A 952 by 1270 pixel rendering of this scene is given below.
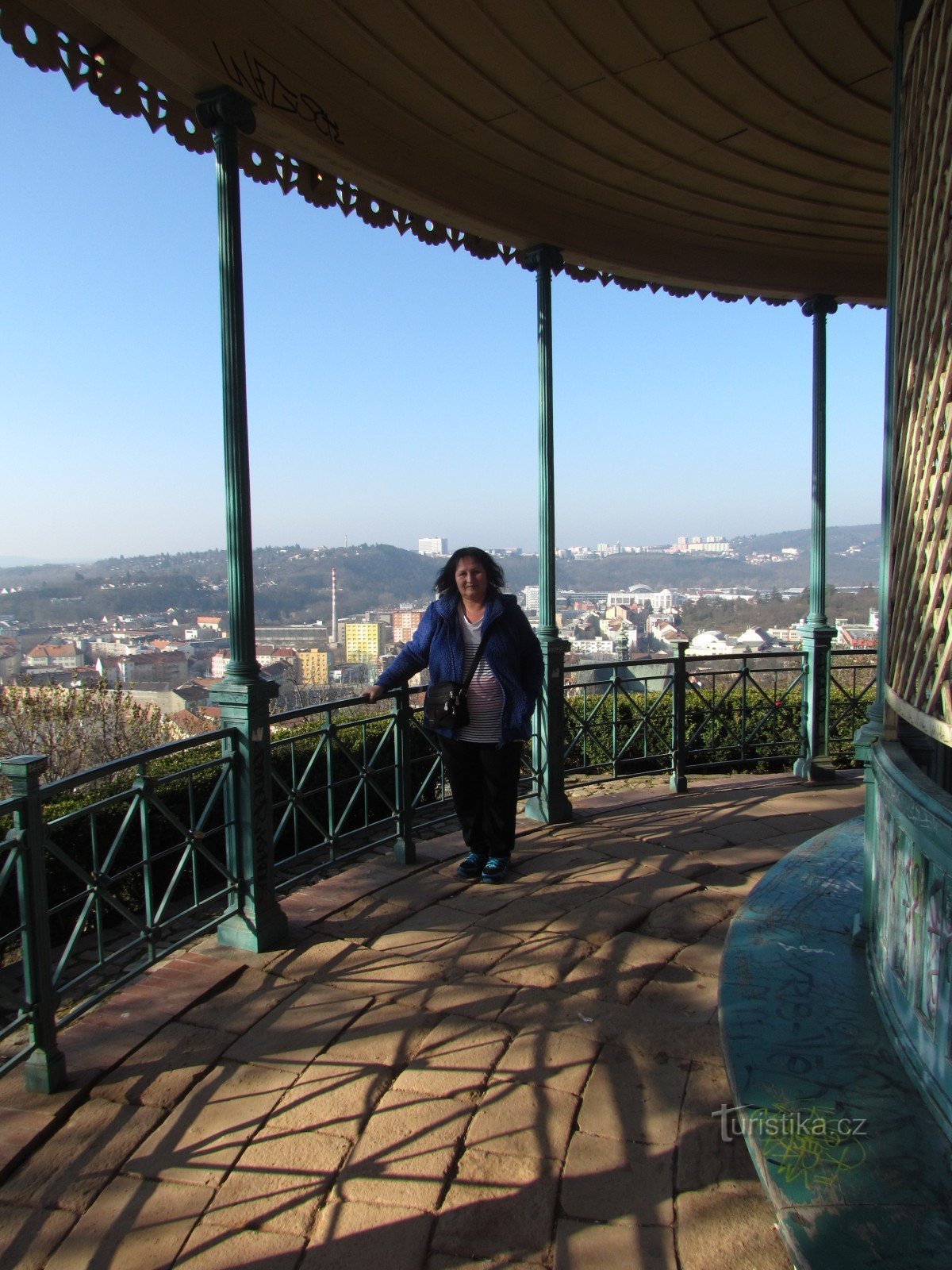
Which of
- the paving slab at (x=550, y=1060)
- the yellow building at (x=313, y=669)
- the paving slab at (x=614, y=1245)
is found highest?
the yellow building at (x=313, y=669)

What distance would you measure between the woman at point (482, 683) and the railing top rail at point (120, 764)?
86 cm

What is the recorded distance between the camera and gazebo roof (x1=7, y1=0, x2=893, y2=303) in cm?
284

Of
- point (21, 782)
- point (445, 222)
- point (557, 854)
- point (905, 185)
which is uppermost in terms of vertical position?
point (445, 222)

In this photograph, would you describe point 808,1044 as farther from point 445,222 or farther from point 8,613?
point 8,613

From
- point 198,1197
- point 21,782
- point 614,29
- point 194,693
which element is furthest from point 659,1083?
point 194,693

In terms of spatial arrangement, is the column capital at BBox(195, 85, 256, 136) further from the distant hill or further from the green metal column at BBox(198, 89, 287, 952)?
the distant hill

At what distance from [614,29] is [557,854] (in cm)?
350

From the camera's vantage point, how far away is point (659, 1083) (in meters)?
2.39

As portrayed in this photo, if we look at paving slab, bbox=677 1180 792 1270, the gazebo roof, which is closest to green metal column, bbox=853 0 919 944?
the gazebo roof

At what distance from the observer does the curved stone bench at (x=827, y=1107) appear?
5.32ft

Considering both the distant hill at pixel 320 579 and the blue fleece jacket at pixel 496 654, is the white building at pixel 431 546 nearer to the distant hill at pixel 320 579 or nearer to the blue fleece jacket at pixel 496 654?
the distant hill at pixel 320 579

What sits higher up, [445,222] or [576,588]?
[445,222]

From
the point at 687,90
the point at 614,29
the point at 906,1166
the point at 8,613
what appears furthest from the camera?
the point at 8,613
